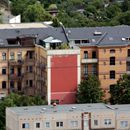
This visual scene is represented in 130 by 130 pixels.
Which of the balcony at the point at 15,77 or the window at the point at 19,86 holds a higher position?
the balcony at the point at 15,77

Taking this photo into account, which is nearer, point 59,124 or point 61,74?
point 59,124

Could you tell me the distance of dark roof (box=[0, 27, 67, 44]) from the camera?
9757 cm

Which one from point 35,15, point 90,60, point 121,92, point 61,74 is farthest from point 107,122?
point 35,15

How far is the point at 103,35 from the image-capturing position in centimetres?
9812

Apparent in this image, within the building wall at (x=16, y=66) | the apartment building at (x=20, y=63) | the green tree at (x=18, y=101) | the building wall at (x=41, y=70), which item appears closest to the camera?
the green tree at (x=18, y=101)

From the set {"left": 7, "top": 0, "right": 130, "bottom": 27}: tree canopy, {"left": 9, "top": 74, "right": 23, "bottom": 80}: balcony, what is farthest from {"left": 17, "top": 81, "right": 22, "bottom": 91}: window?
{"left": 7, "top": 0, "right": 130, "bottom": 27}: tree canopy

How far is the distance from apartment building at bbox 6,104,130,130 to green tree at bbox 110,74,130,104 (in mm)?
8249

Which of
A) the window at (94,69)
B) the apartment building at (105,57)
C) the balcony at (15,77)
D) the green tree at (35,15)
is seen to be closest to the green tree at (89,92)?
the apartment building at (105,57)

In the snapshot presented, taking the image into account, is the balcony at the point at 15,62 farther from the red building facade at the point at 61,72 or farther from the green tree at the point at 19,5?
the green tree at the point at 19,5

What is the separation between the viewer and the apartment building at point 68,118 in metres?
82.1

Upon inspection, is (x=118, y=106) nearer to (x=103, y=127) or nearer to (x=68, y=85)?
(x=103, y=127)

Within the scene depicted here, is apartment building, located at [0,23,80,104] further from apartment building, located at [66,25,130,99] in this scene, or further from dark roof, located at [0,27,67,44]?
apartment building, located at [66,25,130,99]

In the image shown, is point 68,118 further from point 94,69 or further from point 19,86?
point 19,86

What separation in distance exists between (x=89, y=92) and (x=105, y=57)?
4612 mm
